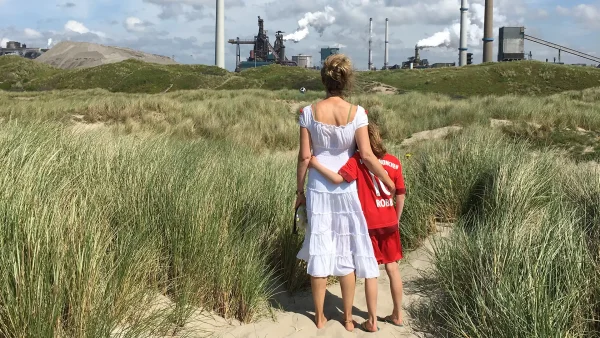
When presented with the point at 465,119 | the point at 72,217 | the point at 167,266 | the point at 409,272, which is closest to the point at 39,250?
the point at 72,217

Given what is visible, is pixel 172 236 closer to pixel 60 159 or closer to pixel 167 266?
pixel 167 266

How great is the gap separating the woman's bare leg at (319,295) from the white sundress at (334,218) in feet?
0.24

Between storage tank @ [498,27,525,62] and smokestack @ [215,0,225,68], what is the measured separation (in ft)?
179

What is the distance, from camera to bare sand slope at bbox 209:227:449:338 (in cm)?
367

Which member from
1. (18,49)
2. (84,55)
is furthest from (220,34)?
(18,49)

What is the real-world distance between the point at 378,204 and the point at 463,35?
104 meters

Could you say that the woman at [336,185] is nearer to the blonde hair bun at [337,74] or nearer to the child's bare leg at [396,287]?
the blonde hair bun at [337,74]

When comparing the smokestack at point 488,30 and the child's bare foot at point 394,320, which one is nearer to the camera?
the child's bare foot at point 394,320

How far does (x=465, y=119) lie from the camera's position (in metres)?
15.6

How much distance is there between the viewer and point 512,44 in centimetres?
9325

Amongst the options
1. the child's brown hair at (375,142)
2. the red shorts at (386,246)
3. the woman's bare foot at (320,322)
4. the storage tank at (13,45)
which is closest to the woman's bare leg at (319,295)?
the woman's bare foot at (320,322)

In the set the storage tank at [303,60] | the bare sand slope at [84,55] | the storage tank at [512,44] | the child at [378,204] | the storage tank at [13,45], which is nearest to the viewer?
the child at [378,204]

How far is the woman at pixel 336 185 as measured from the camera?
344cm

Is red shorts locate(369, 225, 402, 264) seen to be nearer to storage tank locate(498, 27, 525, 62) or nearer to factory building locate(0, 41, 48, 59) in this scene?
storage tank locate(498, 27, 525, 62)
